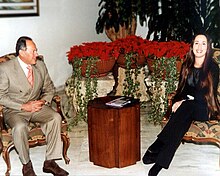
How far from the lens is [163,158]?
4.03m

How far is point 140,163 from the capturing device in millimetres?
4488

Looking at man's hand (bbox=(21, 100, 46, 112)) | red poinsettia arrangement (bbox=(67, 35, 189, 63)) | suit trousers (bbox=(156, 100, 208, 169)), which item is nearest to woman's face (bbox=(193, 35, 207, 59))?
suit trousers (bbox=(156, 100, 208, 169))

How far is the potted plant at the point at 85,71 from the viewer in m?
5.64

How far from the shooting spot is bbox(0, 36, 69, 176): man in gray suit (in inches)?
163

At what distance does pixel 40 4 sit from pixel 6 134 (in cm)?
344

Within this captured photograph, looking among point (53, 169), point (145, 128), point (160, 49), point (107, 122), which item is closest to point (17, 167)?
point (53, 169)

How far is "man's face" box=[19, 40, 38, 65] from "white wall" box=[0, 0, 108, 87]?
2198 mm

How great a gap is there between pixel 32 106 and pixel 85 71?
162 cm

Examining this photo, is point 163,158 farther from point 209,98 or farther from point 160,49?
point 160,49

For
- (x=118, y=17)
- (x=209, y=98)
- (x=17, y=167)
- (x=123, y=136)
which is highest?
(x=118, y=17)

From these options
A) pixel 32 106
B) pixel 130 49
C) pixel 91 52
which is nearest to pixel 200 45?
pixel 32 106

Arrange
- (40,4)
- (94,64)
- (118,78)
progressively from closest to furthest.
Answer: (94,64), (118,78), (40,4)

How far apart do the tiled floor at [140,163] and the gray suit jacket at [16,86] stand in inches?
26.5

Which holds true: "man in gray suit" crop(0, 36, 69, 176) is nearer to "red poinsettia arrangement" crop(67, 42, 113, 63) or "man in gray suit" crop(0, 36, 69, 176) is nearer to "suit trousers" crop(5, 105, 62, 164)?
"suit trousers" crop(5, 105, 62, 164)
